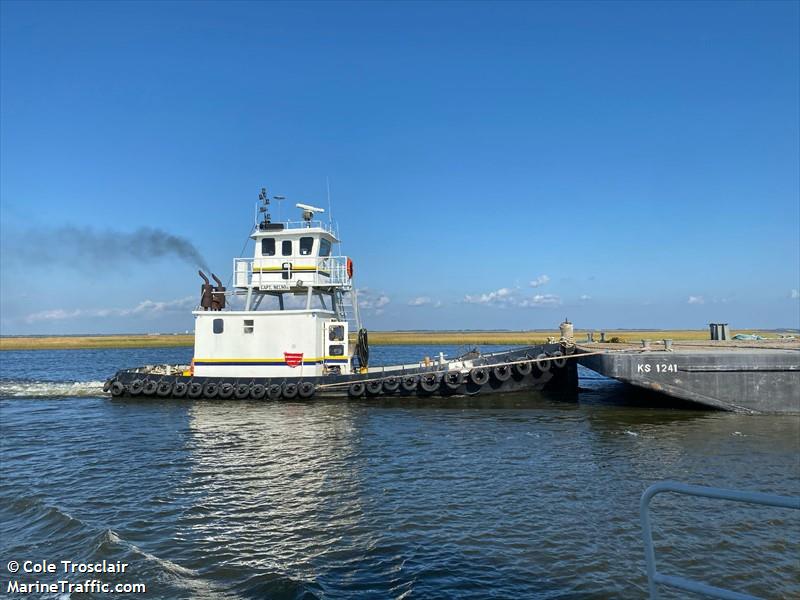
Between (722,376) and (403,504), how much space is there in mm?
11800

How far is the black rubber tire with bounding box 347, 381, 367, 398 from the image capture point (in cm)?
1919

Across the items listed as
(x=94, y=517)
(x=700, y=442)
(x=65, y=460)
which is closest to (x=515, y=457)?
(x=700, y=442)

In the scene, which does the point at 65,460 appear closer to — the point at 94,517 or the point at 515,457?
the point at 94,517

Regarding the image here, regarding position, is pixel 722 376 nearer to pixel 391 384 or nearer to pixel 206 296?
pixel 391 384

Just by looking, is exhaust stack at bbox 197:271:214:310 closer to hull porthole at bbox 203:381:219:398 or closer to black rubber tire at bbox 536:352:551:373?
hull porthole at bbox 203:381:219:398

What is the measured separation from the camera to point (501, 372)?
1873 centimetres

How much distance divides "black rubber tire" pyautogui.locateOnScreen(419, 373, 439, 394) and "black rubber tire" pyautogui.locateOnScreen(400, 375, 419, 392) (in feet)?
0.65

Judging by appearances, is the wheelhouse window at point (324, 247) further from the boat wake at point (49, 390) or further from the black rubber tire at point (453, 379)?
the boat wake at point (49, 390)

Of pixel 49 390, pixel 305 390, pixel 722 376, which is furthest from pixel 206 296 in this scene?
pixel 722 376

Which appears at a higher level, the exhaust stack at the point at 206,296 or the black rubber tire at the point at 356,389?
the exhaust stack at the point at 206,296

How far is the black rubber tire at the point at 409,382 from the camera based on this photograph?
19.0 meters

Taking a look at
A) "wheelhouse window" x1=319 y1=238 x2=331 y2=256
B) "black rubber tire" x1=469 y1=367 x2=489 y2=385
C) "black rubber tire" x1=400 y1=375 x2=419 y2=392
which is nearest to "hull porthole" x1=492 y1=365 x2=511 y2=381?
"black rubber tire" x1=469 y1=367 x2=489 y2=385

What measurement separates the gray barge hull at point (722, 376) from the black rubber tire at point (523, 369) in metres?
2.89

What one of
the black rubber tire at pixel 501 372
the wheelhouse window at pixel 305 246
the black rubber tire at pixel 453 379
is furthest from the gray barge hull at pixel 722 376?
the wheelhouse window at pixel 305 246
